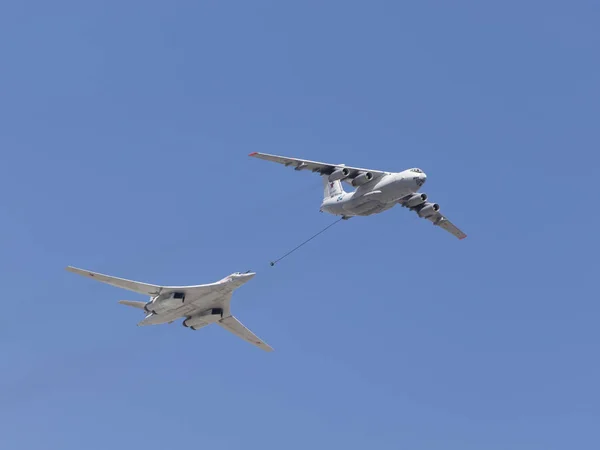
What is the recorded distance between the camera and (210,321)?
205 feet

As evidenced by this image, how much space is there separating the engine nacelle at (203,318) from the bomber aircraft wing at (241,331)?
1.64 m

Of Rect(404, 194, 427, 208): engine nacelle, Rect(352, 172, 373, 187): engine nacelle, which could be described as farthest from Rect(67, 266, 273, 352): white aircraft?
Rect(404, 194, 427, 208): engine nacelle

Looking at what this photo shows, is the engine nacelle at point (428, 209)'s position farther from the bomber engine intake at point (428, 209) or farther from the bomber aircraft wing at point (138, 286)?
the bomber aircraft wing at point (138, 286)

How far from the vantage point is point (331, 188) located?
6306cm

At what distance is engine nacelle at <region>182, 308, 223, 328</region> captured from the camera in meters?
62.2

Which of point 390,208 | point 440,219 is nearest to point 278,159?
point 390,208

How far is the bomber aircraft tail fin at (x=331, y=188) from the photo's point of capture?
62.6 m

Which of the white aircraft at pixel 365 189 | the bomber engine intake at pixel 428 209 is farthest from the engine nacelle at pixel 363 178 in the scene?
the bomber engine intake at pixel 428 209

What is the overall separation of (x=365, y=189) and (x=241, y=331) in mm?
12341

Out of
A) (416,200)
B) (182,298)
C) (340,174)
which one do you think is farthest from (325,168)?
(182,298)

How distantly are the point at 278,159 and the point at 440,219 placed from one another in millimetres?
11252

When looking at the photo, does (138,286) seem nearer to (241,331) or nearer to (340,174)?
(241,331)

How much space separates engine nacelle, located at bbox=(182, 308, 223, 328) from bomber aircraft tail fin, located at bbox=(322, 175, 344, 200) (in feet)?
29.3

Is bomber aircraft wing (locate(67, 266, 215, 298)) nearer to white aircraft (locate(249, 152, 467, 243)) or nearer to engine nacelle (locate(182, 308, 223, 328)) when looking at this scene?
engine nacelle (locate(182, 308, 223, 328))
